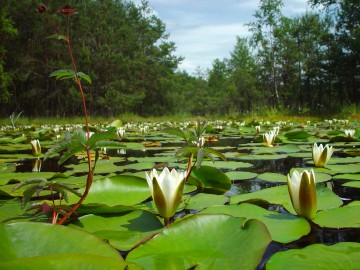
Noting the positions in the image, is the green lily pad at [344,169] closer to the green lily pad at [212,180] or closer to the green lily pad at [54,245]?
the green lily pad at [212,180]

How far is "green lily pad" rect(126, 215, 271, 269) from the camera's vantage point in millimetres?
613

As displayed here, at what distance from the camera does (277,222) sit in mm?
883

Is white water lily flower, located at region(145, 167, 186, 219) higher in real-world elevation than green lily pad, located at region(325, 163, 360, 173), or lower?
higher

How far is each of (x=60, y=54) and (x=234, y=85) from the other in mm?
19198

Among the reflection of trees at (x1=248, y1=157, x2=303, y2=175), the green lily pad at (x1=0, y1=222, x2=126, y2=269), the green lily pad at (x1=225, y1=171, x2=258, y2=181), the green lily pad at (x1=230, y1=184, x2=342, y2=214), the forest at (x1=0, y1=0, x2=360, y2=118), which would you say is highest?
the forest at (x1=0, y1=0, x2=360, y2=118)

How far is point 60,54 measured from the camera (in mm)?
20047

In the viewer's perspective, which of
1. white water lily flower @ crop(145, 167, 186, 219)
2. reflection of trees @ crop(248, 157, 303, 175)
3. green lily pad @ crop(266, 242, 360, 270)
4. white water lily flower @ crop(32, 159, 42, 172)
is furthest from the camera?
white water lily flower @ crop(32, 159, 42, 172)

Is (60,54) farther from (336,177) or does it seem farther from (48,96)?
(336,177)

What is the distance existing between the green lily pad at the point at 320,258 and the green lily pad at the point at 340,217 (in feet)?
0.61

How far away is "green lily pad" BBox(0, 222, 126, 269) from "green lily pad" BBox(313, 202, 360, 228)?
62cm

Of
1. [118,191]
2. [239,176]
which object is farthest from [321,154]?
[118,191]

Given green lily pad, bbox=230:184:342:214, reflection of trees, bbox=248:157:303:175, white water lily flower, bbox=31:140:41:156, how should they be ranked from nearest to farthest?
green lily pad, bbox=230:184:342:214
reflection of trees, bbox=248:157:303:175
white water lily flower, bbox=31:140:41:156

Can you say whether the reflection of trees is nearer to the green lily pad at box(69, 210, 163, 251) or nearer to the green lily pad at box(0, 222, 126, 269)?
the green lily pad at box(69, 210, 163, 251)

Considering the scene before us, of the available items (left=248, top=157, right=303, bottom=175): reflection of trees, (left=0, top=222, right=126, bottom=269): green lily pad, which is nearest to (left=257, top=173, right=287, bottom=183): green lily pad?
(left=248, top=157, right=303, bottom=175): reflection of trees
